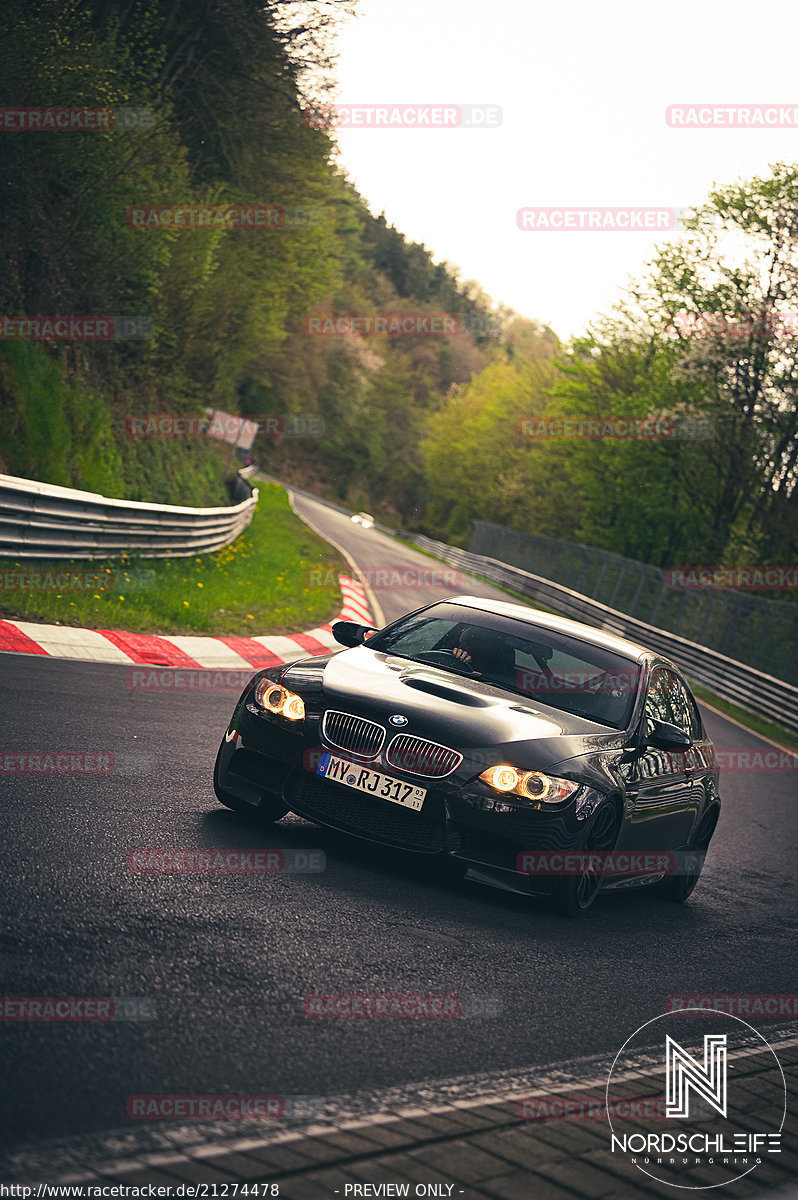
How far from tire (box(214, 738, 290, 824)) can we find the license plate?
1.52 ft

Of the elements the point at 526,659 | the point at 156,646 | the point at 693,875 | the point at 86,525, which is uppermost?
the point at 86,525

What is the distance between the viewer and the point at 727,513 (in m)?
50.6

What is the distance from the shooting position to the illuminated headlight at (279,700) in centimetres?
664

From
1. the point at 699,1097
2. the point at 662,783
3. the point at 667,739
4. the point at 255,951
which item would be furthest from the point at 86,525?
the point at 699,1097

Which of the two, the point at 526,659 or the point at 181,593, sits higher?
the point at 526,659

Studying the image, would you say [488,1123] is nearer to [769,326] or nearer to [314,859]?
[314,859]

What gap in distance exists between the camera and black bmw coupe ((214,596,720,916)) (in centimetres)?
626

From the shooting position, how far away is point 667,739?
738 cm

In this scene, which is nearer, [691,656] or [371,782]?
[371,782]

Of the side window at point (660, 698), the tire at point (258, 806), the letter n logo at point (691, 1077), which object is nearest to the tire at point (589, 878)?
the side window at point (660, 698)

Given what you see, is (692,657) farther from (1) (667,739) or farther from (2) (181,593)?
(1) (667,739)

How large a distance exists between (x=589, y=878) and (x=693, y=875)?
1873 millimetres

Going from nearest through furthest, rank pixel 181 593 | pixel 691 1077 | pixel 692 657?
pixel 691 1077 < pixel 181 593 < pixel 692 657

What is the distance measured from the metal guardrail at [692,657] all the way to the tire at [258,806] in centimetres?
2008
